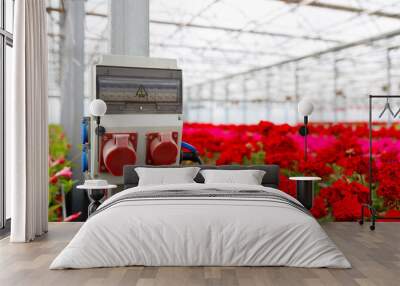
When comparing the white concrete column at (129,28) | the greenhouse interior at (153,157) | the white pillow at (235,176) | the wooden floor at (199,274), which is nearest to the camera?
the wooden floor at (199,274)

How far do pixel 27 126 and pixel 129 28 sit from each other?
73.6 inches

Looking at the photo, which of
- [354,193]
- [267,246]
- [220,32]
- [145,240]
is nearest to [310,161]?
[354,193]

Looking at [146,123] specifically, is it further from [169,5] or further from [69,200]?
[169,5]

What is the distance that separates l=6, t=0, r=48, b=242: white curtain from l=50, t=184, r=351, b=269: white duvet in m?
1.22

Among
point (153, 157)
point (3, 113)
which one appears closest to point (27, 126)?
point (3, 113)

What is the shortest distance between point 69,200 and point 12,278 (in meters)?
3.91

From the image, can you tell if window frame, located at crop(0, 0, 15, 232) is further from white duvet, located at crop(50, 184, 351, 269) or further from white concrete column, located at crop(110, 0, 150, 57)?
white duvet, located at crop(50, 184, 351, 269)

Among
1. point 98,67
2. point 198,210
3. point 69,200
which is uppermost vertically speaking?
point 98,67

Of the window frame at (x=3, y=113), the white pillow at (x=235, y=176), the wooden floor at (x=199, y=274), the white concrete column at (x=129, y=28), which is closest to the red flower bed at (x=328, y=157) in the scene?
the white pillow at (x=235, y=176)

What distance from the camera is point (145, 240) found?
11.8 ft

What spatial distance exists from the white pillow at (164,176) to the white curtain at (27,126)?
40.1 inches

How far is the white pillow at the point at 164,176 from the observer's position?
203 inches

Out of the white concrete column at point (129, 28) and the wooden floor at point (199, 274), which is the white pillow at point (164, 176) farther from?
the white concrete column at point (129, 28)

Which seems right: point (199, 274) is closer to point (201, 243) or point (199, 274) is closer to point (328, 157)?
point (201, 243)
